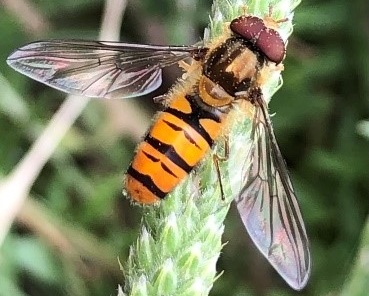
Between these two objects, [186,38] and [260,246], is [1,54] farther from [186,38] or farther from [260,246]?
[260,246]

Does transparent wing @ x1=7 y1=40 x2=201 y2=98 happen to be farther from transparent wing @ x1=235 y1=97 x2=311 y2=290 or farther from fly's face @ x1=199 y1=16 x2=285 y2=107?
transparent wing @ x1=235 y1=97 x2=311 y2=290

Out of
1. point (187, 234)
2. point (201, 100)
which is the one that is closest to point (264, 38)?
point (201, 100)

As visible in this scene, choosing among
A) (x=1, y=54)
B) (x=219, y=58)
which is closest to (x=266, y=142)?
(x=219, y=58)

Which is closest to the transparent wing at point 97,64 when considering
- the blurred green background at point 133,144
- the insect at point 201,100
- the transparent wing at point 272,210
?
the insect at point 201,100

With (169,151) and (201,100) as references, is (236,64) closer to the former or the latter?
(201,100)

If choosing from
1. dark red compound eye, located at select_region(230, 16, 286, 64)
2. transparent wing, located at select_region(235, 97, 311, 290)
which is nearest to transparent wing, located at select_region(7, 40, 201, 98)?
dark red compound eye, located at select_region(230, 16, 286, 64)
